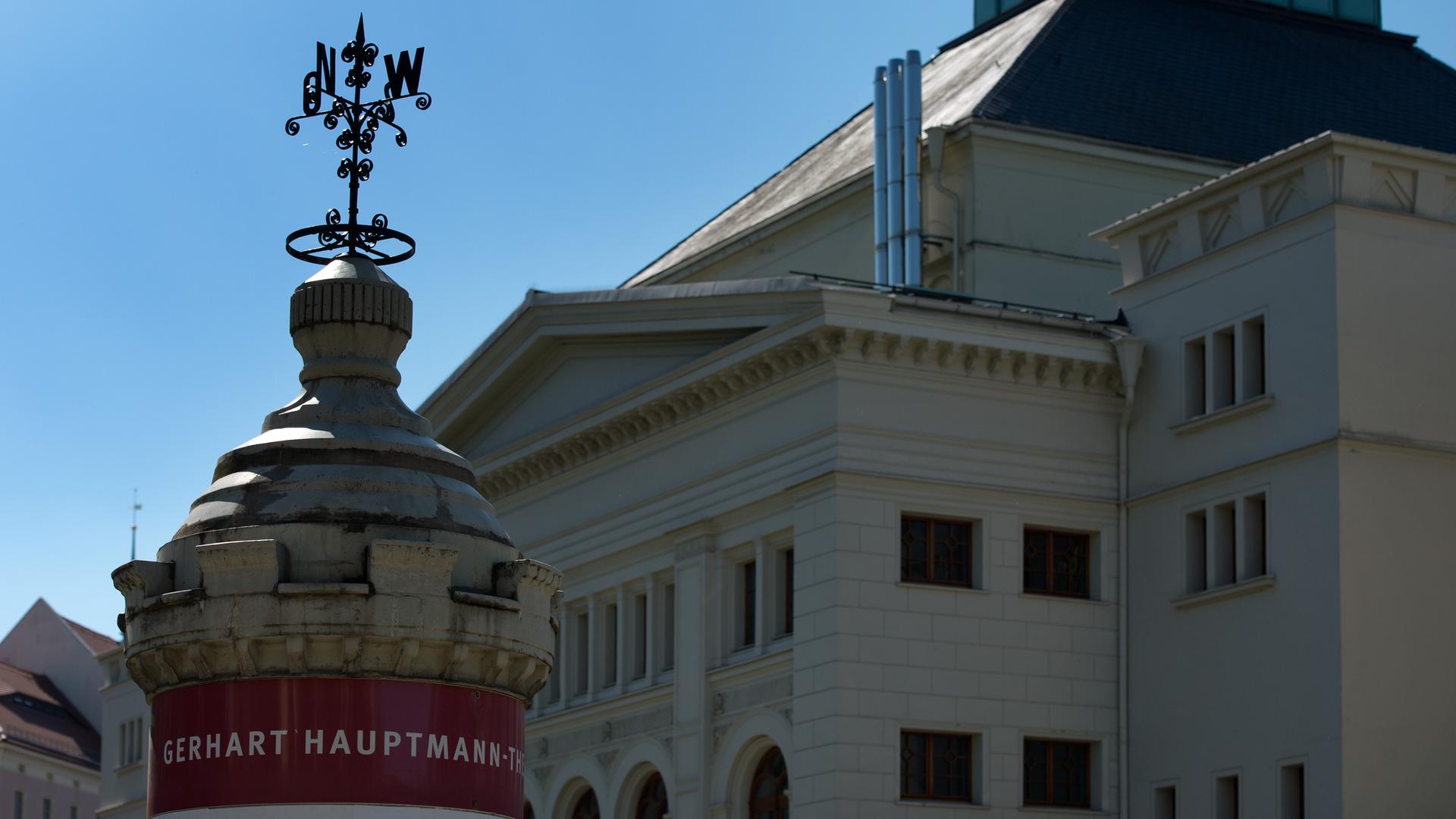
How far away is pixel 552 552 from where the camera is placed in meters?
43.4

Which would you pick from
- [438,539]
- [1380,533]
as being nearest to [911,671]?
[1380,533]

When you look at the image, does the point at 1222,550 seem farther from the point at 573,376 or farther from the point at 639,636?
the point at 573,376

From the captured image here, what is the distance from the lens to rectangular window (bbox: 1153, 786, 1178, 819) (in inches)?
1406

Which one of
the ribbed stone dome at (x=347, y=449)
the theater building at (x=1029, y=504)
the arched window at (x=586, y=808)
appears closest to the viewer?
the ribbed stone dome at (x=347, y=449)

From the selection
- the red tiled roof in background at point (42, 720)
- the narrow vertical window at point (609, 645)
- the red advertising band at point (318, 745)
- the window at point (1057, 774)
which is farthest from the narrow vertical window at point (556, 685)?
the red tiled roof in background at point (42, 720)

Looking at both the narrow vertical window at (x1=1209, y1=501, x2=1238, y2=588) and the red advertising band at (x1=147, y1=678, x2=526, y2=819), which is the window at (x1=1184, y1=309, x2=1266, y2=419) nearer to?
the narrow vertical window at (x1=1209, y1=501, x2=1238, y2=588)

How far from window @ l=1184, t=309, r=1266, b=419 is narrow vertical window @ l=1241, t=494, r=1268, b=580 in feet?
4.86

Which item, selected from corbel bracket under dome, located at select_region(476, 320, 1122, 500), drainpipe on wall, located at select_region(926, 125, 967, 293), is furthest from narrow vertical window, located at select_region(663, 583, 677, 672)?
drainpipe on wall, located at select_region(926, 125, 967, 293)

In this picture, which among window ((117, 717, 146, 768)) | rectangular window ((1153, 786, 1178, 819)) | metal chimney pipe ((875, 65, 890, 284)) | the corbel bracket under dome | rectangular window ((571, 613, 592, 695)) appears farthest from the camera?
window ((117, 717, 146, 768))

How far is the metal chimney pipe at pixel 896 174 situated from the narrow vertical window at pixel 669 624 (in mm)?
6600

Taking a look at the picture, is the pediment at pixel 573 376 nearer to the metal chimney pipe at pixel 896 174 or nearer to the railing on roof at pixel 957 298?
the railing on roof at pixel 957 298

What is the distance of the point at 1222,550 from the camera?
1394 inches

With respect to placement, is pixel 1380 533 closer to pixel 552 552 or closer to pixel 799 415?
pixel 799 415

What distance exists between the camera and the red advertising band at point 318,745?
10625mm
